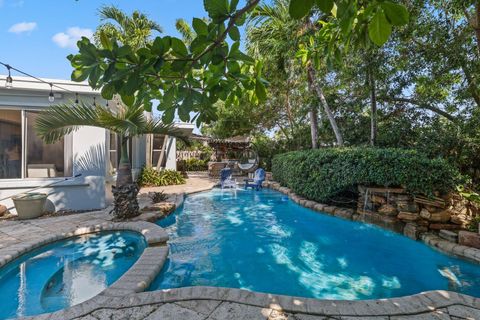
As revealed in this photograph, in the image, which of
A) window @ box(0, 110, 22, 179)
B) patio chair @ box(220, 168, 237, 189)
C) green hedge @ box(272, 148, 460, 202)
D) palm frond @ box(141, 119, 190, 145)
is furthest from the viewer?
patio chair @ box(220, 168, 237, 189)

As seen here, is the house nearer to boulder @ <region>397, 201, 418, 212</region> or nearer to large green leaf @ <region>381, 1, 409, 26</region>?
large green leaf @ <region>381, 1, 409, 26</region>

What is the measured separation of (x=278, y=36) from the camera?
10344 mm

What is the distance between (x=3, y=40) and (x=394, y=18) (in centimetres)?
981

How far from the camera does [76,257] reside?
4.71 meters

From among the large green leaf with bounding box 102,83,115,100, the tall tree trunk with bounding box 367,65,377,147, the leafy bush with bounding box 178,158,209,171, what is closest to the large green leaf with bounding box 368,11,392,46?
the large green leaf with bounding box 102,83,115,100

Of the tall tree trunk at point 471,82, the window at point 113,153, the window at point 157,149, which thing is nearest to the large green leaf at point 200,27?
the tall tree trunk at point 471,82

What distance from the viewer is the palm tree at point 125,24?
39.7 ft

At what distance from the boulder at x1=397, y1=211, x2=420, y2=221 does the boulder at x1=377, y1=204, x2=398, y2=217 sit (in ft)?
0.66

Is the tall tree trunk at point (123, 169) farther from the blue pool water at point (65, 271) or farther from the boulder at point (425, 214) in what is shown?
the boulder at point (425, 214)

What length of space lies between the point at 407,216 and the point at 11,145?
10.1 m

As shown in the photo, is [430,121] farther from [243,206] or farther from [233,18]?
[233,18]

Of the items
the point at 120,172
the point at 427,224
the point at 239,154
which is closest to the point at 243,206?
the point at 120,172

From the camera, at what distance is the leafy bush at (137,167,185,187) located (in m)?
12.2

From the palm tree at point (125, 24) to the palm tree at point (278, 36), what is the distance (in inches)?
199
